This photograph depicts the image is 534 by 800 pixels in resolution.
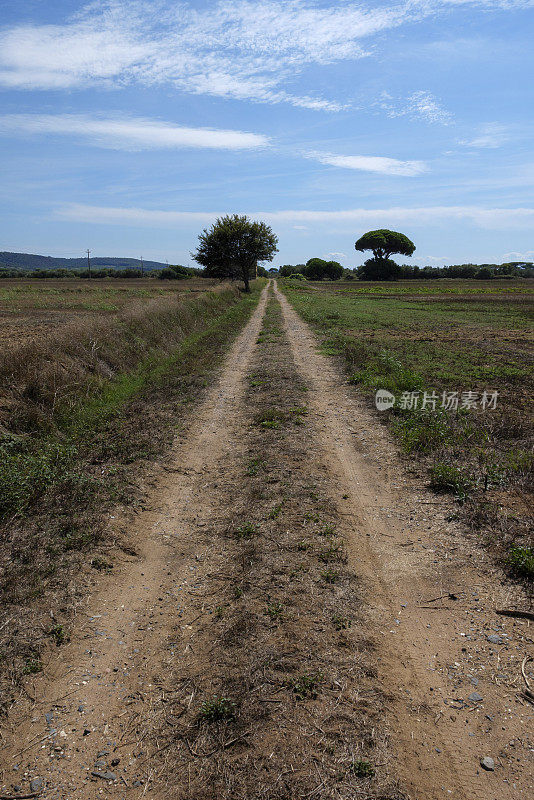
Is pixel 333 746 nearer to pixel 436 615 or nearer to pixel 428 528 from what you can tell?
pixel 436 615

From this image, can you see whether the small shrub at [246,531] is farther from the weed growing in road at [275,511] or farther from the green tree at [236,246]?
the green tree at [236,246]

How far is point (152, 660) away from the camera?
362cm

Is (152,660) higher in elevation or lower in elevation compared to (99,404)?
lower

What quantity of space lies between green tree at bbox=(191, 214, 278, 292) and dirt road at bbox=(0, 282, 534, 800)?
49.0m

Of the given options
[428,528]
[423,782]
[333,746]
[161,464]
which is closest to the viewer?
[423,782]

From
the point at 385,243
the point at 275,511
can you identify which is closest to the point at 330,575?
the point at 275,511

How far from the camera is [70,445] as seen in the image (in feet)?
24.9

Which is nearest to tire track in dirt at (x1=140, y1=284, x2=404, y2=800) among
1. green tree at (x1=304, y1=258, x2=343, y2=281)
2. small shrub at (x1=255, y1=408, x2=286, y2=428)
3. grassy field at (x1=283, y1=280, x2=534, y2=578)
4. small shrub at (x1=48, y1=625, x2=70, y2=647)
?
small shrub at (x1=48, y1=625, x2=70, y2=647)

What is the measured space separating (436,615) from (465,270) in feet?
330

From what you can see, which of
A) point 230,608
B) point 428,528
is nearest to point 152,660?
point 230,608

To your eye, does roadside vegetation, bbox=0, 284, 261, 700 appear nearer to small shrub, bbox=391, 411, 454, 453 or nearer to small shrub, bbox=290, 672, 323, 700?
small shrub, bbox=290, 672, 323, 700

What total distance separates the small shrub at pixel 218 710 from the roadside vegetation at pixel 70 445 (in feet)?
4.44

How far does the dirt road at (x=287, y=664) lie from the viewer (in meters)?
2.74

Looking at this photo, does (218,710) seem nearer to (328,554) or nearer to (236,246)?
(328,554)
